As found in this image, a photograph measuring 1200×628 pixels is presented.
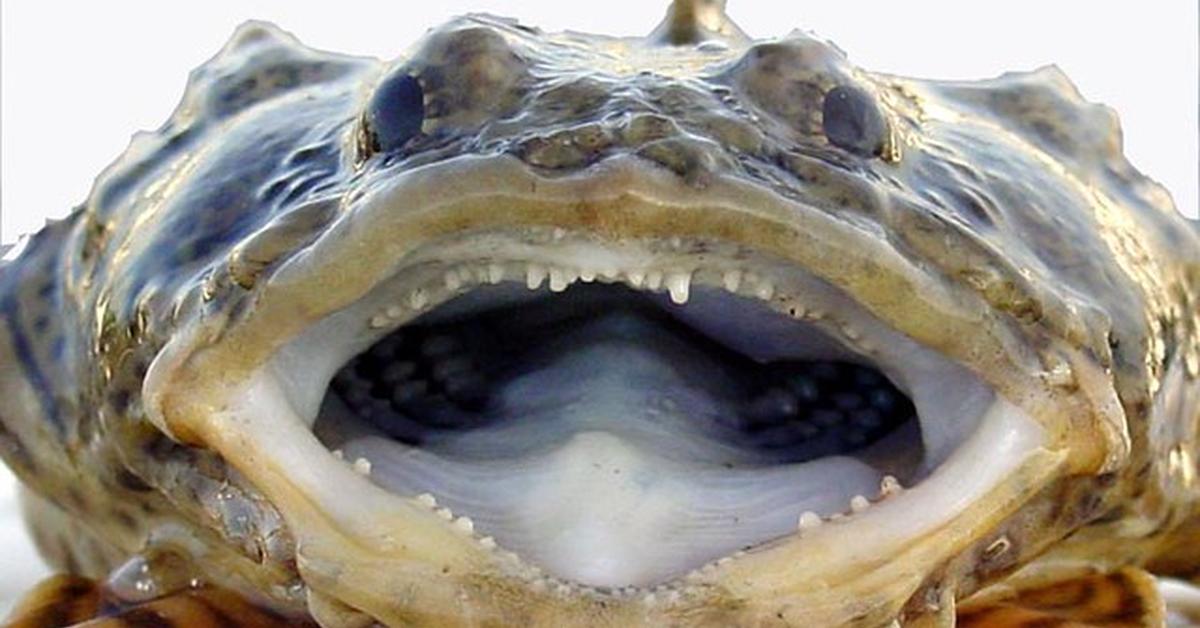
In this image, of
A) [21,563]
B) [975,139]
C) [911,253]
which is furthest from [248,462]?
[21,563]

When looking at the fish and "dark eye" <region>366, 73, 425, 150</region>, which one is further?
"dark eye" <region>366, 73, 425, 150</region>

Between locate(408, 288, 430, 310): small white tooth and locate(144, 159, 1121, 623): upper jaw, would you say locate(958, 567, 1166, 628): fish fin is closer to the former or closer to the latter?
locate(144, 159, 1121, 623): upper jaw

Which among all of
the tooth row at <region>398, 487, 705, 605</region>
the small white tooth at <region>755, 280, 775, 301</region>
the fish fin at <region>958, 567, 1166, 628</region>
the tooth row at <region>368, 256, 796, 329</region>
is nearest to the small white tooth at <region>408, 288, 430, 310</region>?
the tooth row at <region>368, 256, 796, 329</region>

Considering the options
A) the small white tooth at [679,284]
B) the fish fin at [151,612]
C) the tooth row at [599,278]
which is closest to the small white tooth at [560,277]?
the tooth row at [599,278]

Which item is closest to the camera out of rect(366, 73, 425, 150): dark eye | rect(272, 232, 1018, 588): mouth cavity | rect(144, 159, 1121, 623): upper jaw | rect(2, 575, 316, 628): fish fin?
rect(144, 159, 1121, 623): upper jaw

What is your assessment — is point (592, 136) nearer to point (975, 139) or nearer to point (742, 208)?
point (742, 208)

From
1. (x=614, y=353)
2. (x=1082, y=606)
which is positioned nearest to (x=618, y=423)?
(x=614, y=353)
